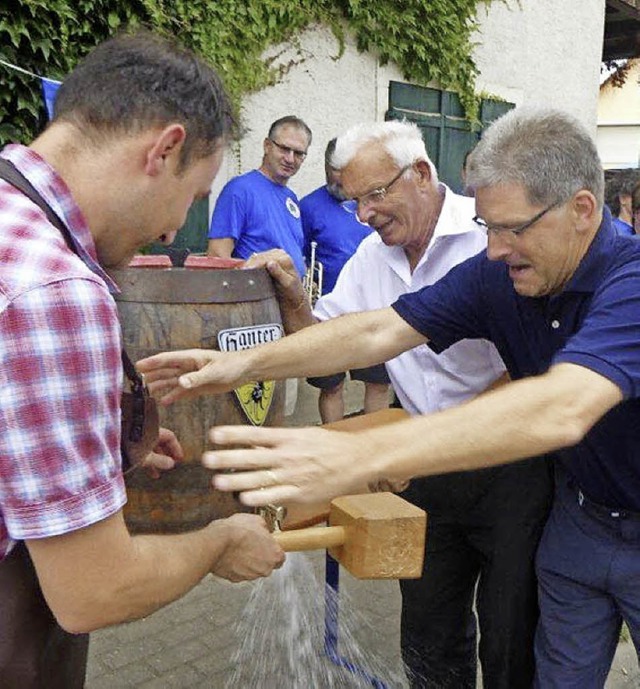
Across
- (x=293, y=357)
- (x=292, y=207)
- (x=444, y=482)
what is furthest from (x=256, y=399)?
(x=292, y=207)

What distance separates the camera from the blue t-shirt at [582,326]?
1.57 m

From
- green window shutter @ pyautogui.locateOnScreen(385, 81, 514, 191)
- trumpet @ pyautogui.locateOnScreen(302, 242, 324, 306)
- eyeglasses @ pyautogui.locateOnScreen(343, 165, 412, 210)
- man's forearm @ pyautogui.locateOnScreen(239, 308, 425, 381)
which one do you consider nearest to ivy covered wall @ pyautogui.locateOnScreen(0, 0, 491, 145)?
green window shutter @ pyautogui.locateOnScreen(385, 81, 514, 191)

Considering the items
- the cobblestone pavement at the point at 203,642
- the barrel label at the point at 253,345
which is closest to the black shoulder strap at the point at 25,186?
the barrel label at the point at 253,345

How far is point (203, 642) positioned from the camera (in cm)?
316

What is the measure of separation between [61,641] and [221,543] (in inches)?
14.1

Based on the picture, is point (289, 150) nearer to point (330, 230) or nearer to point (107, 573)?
point (330, 230)

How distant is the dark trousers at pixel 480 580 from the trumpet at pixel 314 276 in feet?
9.53

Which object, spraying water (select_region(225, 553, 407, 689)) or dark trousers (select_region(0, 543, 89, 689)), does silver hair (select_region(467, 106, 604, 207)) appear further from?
spraying water (select_region(225, 553, 407, 689))

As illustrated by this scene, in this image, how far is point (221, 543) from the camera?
5.13 feet

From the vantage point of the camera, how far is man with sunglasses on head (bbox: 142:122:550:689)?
91.3 inches

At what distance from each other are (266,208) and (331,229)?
26.4 inches

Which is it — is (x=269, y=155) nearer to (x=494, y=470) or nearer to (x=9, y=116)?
(x=9, y=116)

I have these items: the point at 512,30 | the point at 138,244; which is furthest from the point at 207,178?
the point at 512,30

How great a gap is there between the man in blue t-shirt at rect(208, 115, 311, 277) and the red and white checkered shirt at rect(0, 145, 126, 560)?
3622 mm
